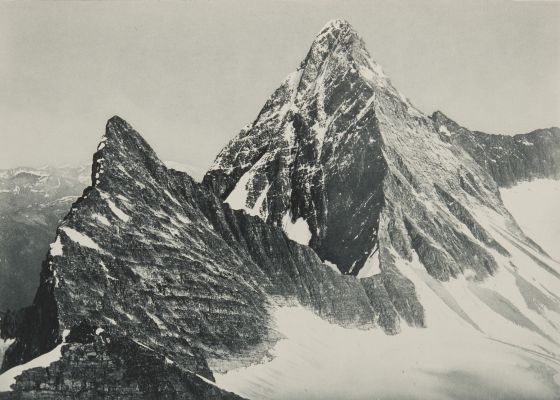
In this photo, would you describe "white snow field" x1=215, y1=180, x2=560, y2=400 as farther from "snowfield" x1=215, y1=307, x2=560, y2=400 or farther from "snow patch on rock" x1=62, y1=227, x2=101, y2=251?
"snow patch on rock" x1=62, y1=227, x2=101, y2=251

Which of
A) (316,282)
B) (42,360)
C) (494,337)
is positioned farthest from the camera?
(494,337)

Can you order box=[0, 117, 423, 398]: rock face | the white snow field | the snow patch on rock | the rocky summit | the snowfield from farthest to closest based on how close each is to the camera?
the white snow field, the snowfield, the snow patch on rock, box=[0, 117, 423, 398]: rock face, the rocky summit

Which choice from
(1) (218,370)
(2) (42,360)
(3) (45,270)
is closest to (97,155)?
(3) (45,270)

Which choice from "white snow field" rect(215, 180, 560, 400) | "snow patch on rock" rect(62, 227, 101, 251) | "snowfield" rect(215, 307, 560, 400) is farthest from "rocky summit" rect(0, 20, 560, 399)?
"snowfield" rect(215, 307, 560, 400)

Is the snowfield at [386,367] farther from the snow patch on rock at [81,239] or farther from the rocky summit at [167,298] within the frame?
the snow patch on rock at [81,239]

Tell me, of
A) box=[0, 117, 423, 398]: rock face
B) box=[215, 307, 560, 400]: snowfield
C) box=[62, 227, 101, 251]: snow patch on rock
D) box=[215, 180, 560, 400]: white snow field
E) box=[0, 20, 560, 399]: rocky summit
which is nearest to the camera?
box=[0, 20, 560, 399]: rocky summit

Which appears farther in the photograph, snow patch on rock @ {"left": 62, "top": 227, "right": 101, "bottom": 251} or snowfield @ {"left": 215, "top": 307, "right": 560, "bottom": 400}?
snowfield @ {"left": 215, "top": 307, "right": 560, "bottom": 400}

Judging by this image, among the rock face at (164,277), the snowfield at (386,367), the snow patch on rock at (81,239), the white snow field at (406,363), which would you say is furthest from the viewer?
the white snow field at (406,363)

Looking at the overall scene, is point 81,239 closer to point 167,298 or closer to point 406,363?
point 167,298

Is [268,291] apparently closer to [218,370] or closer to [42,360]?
[218,370]

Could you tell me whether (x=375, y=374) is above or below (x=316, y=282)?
below

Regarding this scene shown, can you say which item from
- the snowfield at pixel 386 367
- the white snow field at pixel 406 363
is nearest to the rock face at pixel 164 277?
the snowfield at pixel 386 367
